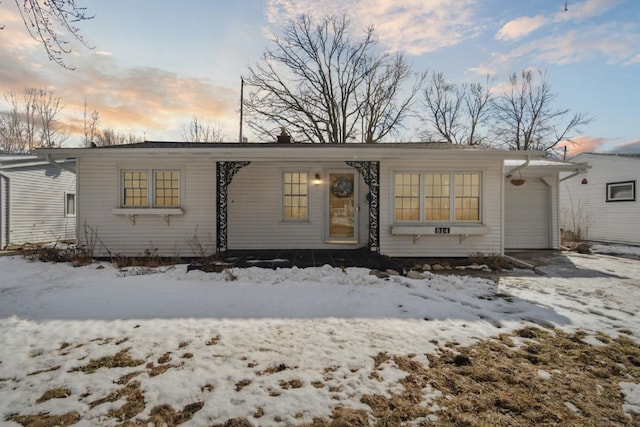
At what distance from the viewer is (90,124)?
2781 cm

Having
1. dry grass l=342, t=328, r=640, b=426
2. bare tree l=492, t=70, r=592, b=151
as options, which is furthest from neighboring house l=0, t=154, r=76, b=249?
bare tree l=492, t=70, r=592, b=151

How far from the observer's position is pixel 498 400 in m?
2.19

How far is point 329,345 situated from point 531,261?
6897mm

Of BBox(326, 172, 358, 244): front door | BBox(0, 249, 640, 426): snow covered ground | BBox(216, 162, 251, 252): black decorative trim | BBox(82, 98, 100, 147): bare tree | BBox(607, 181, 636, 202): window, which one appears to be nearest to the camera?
BBox(0, 249, 640, 426): snow covered ground

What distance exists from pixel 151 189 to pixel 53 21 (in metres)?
4.52

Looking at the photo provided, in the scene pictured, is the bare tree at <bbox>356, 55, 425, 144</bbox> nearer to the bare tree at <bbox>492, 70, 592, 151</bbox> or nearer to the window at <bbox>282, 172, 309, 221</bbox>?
the bare tree at <bbox>492, 70, 592, 151</bbox>

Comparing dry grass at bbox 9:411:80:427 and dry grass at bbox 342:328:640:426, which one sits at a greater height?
dry grass at bbox 9:411:80:427

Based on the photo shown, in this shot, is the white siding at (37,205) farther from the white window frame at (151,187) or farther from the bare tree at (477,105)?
the bare tree at (477,105)

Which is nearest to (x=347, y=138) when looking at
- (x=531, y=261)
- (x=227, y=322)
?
(x=531, y=261)

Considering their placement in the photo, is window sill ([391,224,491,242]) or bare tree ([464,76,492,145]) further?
bare tree ([464,76,492,145])

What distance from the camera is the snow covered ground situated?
2242 mm

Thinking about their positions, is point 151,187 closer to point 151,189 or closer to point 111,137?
point 151,189

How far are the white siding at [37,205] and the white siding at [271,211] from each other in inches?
298

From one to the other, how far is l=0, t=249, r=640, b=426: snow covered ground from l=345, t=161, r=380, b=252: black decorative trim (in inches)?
77.9
